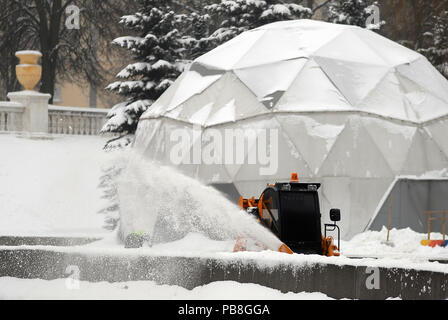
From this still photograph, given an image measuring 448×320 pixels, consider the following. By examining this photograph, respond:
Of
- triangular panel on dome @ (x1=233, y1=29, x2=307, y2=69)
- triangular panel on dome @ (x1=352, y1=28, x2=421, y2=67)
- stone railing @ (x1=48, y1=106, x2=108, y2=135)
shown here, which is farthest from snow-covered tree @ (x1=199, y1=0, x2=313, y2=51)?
triangular panel on dome @ (x1=233, y1=29, x2=307, y2=69)

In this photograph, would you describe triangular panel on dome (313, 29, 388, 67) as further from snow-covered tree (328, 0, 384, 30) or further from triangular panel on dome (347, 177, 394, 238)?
snow-covered tree (328, 0, 384, 30)

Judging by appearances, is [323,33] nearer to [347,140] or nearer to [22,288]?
[347,140]

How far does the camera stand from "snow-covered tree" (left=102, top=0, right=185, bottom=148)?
21.1m

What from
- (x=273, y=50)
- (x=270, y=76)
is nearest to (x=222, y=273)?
(x=270, y=76)

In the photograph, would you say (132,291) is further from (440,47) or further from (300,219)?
(440,47)

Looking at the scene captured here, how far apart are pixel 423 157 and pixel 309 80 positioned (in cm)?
286

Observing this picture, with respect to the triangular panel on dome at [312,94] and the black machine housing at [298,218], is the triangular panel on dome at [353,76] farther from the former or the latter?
the black machine housing at [298,218]

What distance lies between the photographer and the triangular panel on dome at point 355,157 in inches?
562

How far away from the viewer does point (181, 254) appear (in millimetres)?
8234

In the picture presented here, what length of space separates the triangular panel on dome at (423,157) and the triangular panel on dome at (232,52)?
4.35 metres

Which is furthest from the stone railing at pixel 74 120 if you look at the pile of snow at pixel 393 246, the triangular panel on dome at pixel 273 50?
the pile of snow at pixel 393 246

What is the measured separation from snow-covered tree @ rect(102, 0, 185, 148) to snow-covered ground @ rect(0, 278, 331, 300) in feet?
41.9

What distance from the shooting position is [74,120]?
88.2ft
